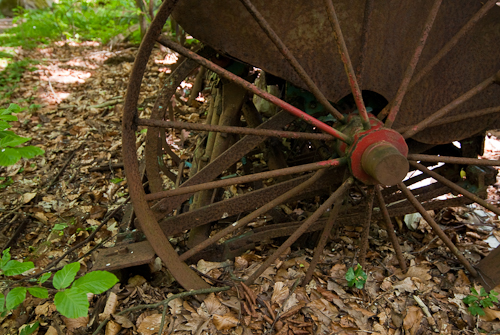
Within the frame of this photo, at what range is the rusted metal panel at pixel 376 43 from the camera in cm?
188

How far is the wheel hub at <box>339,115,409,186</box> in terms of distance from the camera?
171cm

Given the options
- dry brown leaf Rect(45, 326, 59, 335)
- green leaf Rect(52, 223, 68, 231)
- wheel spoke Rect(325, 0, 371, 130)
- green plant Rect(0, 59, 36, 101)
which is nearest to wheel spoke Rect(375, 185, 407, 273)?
wheel spoke Rect(325, 0, 371, 130)

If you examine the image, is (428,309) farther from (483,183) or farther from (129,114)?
(129,114)

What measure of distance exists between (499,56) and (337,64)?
3.56ft

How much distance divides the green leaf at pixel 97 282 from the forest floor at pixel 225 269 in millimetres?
724

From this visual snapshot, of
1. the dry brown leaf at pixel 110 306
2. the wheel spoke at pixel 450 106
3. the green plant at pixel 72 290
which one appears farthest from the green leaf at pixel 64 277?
the wheel spoke at pixel 450 106

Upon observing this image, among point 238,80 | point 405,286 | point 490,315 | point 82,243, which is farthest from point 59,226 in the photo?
point 490,315

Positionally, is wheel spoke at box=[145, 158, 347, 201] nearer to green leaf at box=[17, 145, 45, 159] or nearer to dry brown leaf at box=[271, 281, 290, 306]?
green leaf at box=[17, 145, 45, 159]

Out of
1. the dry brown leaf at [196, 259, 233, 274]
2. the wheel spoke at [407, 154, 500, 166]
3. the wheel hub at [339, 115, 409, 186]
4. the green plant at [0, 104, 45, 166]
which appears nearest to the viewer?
the green plant at [0, 104, 45, 166]

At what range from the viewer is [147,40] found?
64.6 inches

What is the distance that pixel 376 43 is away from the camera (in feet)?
6.61

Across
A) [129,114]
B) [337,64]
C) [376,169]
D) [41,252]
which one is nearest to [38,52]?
[41,252]

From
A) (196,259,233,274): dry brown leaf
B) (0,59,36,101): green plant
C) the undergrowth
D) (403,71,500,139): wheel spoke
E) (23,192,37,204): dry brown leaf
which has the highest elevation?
the undergrowth

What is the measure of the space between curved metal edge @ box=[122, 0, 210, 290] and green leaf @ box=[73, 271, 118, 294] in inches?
21.1
